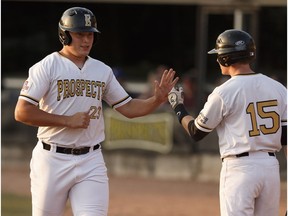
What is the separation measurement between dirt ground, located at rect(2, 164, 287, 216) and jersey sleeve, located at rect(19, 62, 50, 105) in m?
5.04

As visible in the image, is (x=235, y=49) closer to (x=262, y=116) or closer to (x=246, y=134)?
(x=262, y=116)

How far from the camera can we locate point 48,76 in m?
6.62

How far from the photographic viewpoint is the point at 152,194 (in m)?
13.6

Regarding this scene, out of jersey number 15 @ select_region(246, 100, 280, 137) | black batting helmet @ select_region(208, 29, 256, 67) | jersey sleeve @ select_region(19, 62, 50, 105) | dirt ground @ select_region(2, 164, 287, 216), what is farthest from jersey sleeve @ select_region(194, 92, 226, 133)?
dirt ground @ select_region(2, 164, 287, 216)

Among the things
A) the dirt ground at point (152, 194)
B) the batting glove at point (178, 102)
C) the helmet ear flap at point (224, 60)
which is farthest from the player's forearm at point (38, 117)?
the dirt ground at point (152, 194)

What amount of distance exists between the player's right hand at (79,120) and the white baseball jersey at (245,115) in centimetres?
81

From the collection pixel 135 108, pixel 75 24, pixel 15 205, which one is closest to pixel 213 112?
pixel 135 108

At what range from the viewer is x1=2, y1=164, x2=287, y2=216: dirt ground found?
39.1ft

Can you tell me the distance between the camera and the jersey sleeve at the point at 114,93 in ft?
22.9

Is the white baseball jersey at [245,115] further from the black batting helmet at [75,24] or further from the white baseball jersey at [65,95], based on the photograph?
the black batting helmet at [75,24]

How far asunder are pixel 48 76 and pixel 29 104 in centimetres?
24

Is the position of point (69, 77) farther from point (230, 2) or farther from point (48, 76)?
point (230, 2)

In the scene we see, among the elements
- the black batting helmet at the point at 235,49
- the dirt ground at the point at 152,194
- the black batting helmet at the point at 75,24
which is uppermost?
the black batting helmet at the point at 75,24

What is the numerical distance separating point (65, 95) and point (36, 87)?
0.22 meters
